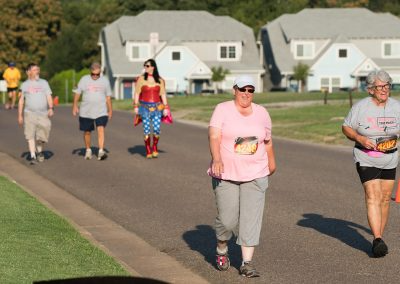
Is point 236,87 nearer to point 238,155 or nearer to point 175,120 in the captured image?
point 238,155

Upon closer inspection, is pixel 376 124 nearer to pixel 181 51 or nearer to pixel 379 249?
pixel 379 249

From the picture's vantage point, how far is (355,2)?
362 feet

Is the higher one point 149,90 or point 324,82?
point 149,90

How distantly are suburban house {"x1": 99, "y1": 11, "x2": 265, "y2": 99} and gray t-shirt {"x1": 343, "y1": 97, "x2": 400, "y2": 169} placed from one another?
7619cm

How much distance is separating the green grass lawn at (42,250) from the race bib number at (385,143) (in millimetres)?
2870

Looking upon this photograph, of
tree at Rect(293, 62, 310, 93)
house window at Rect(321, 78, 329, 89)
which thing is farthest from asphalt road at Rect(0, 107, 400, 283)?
house window at Rect(321, 78, 329, 89)

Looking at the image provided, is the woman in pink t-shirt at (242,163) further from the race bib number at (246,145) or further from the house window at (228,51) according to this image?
the house window at (228,51)

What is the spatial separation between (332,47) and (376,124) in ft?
256

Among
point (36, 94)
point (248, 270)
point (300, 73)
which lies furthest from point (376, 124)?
point (300, 73)

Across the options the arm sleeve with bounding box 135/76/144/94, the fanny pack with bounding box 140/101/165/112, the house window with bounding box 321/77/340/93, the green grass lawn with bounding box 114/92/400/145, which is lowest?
the house window with bounding box 321/77/340/93

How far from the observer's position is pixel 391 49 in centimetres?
9088

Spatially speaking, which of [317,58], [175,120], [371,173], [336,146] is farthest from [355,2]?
[371,173]

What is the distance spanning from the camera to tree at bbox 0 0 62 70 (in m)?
95.4

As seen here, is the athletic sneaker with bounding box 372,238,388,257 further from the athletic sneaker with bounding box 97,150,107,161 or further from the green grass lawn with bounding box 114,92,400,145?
the green grass lawn with bounding box 114,92,400,145
